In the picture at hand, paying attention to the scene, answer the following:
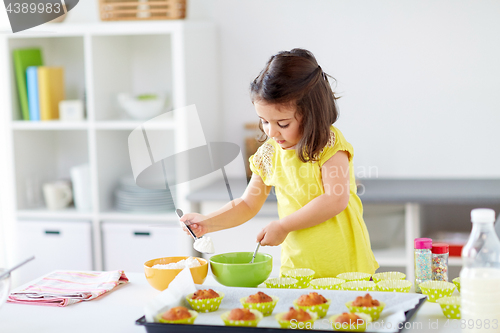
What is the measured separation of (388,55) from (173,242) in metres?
1.32

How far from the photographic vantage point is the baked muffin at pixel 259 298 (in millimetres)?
1010

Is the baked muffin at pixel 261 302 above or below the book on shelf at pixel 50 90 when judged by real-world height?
below

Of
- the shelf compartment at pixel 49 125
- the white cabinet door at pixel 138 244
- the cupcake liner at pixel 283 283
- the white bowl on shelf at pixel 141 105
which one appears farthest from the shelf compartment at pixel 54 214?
the cupcake liner at pixel 283 283

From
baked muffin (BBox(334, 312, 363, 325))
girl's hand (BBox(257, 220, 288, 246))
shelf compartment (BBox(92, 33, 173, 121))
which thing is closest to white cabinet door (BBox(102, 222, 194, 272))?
shelf compartment (BBox(92, 33, 173, 121))

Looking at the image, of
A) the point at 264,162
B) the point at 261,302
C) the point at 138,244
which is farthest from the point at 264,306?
the point at 138,244

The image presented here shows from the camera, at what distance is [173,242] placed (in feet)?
8.08

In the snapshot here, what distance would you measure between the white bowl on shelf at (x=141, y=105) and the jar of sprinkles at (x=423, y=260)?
169 centimetres

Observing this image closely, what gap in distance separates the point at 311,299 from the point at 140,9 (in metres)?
1.87

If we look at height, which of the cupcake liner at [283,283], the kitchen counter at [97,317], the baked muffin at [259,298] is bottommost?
the kitchen counter at [97,317]

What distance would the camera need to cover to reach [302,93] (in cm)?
133

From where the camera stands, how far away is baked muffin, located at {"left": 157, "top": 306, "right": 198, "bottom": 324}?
3.13ft

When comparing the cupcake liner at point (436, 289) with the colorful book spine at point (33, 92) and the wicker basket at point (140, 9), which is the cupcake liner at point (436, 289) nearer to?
the wicker basket at point (140, 9)

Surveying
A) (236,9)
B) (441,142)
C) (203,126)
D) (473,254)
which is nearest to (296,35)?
(236,9)

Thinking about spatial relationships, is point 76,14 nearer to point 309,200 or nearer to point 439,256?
point 309,200
